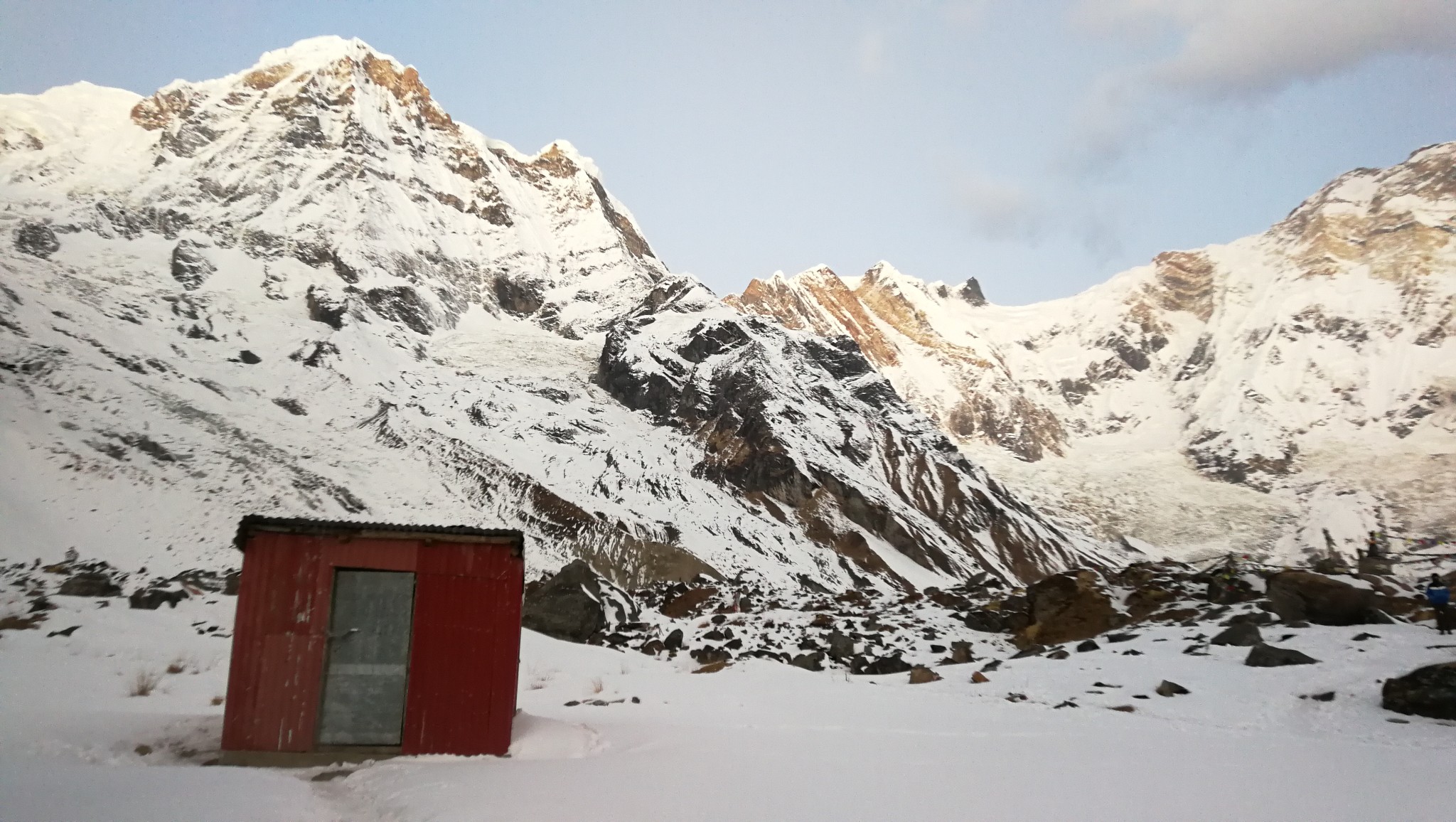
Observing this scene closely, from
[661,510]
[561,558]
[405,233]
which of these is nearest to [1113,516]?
[661,510]

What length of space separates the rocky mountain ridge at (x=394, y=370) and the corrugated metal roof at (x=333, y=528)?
88.5 ft

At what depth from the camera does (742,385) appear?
82188 mm

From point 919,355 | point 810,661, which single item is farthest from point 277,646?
point 919,355

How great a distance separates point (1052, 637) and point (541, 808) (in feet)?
66.4

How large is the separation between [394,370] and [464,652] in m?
60.8

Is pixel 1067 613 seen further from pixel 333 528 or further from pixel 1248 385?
pixel 1248 385

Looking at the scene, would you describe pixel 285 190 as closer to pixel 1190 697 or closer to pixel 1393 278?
pixel 1190 697

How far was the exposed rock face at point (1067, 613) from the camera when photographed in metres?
25.6

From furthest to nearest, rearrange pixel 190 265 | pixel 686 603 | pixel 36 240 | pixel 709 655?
1. pixel 190 265
2. pixel 36 240
3. pixel 686 603
4. pixel 709 655

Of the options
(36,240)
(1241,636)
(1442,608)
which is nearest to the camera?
(1442,608)

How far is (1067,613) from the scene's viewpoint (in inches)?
1039

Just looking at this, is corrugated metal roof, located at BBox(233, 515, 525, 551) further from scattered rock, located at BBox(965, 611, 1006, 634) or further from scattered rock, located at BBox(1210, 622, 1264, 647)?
scattered rock, located at BBox(965, 611, 1006, 634)

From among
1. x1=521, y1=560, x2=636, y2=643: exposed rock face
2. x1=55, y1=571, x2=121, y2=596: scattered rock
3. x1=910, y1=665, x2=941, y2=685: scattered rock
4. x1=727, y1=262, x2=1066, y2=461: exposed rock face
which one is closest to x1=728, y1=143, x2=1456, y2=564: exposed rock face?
x1=727, y1=262, x2=1066, y2=461: exposed rock face

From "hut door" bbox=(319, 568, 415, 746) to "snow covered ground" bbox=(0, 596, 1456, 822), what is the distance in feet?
3.55
